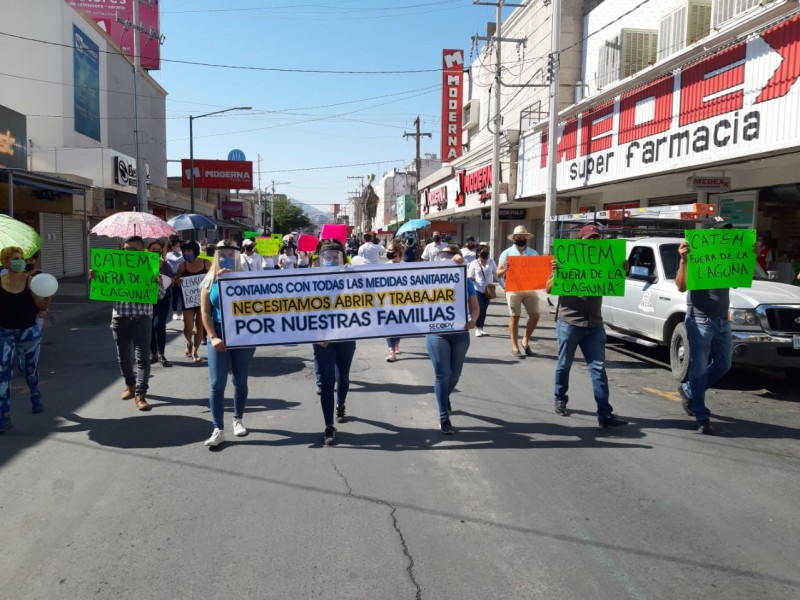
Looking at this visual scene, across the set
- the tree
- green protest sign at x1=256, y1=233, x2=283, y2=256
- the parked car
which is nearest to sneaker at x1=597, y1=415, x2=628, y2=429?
the parked car

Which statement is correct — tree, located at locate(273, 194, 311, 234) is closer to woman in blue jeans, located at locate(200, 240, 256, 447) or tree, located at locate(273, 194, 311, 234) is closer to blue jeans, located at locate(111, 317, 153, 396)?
blue jeans, located at locate(111, 317, 153, 396)

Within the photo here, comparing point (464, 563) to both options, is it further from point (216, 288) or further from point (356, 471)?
point (216, 288)

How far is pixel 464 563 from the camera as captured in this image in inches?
142

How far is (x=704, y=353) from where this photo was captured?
6039 millimetres

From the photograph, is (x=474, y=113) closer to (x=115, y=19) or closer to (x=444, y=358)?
(x=115, y=19)

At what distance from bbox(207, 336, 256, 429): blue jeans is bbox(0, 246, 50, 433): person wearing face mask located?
6.71ft

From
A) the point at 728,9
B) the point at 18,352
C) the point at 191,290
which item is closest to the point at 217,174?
the point at 728,9

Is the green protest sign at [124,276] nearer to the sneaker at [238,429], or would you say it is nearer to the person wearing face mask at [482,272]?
the sneaker at [238,429]

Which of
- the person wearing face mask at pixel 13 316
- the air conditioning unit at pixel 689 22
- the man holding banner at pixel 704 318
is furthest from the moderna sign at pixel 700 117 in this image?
the person wearing face mask at pixel 13 316

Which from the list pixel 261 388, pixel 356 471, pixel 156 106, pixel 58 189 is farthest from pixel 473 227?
pixel 356 471

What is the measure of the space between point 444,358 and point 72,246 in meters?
24.3

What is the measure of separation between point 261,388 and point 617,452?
4.22 meters

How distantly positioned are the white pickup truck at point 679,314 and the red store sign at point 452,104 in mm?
27414

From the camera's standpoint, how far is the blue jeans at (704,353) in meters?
6.02
